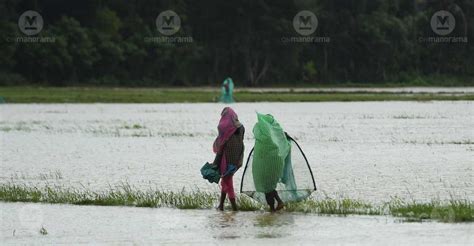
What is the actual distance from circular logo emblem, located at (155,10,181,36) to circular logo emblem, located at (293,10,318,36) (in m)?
8.99

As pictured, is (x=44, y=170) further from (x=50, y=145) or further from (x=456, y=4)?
(x=456, y=4)

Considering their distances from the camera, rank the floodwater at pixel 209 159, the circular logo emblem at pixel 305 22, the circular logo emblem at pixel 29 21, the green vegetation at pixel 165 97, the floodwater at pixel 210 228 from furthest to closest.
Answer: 1. the circular logo emblem at pixel 305 22
2. the circular logo emblem at pixel 29 21
3. the green vegetation at pixel 165 97
4. the floodwater at pixel 209 159
5. the floodwater at pixel 210 228

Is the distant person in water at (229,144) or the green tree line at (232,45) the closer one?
the distant person in water at (229,144)

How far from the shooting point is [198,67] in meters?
84.7

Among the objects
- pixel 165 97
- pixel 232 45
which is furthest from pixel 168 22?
pixel 165 97

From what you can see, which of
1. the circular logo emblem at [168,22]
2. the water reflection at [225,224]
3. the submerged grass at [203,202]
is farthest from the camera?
the circular logo emblem at [168,22]

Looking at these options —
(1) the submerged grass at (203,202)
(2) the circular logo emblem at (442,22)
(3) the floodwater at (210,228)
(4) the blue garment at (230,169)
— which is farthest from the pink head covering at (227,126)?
(2) the circular logo emblem at (442,22)

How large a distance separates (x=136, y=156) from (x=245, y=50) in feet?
189

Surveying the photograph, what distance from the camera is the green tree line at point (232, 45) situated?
75.8 meters

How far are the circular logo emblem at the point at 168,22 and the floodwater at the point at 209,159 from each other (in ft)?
105

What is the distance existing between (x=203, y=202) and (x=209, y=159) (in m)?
8.84

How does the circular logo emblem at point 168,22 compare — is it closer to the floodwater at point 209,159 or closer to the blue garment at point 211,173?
the floodwater at point 209,159

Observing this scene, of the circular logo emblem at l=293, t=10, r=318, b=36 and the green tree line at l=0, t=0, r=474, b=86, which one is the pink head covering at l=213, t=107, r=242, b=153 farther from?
the circular logo emblem at l=293, t=10, r=318, b=36

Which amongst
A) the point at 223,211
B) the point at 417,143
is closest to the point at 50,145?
the point at 417,143
